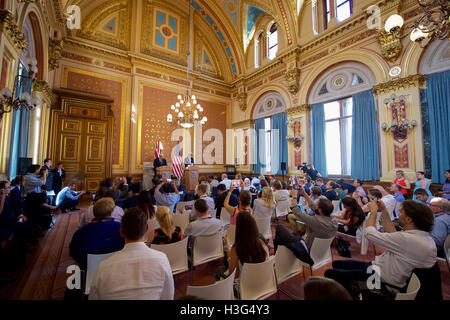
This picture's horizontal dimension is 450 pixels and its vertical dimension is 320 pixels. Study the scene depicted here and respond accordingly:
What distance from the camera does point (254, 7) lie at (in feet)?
30.5

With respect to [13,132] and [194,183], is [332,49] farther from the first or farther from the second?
[13,132]

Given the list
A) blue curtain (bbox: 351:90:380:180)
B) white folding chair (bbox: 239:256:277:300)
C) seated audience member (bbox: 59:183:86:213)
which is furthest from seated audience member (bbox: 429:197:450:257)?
seated audience member (bbox: 59:183:86:213)

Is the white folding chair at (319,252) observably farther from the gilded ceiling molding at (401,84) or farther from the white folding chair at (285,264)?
the gilded ceiling molding at (401,84)

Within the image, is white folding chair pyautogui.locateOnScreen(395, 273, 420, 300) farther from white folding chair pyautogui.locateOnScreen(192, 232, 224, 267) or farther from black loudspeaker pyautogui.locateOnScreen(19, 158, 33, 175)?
black loudspeaker pyautogui.locateOnScreen(19, 158, 33, 175)

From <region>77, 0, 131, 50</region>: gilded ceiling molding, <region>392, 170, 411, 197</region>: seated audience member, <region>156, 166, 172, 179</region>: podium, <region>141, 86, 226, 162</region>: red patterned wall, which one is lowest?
<region>392, 170, 411, 197</region>: seated audience member

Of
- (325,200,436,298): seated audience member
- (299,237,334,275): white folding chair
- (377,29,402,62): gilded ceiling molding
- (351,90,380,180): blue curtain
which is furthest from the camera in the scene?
(351,90,380,180): blue curtain

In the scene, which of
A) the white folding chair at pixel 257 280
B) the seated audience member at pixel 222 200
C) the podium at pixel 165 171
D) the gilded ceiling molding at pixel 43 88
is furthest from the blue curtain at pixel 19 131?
the white folding chair at pixel 257 280

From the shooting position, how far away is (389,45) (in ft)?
18.6

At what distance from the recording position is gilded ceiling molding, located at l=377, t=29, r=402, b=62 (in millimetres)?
5551

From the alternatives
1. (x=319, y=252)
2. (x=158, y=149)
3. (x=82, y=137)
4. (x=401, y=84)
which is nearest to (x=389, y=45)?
(x=401, y=84)

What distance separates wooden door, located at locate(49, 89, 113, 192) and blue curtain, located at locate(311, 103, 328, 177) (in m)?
7.64

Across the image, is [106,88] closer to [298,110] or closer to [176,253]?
[298,110]

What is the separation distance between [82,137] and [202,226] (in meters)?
7.00
